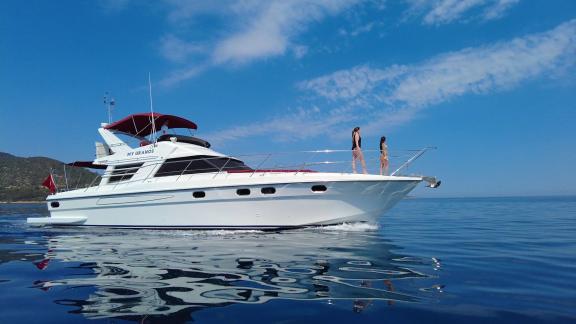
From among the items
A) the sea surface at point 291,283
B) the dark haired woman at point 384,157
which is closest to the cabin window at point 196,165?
the sea surface at point 291,283

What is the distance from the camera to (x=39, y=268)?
5574 millimetres

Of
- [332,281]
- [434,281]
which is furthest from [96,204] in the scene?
[434,281]

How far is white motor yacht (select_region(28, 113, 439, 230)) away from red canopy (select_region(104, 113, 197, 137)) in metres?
0.04

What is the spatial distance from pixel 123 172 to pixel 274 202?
20.7 ft

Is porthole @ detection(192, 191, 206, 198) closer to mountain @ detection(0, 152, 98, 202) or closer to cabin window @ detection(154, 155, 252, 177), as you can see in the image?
cabin window @ detection(154, 155, 252, 177)

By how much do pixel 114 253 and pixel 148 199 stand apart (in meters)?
4.46

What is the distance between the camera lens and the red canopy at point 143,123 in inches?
520

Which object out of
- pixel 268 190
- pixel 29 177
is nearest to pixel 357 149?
pixel 268 190

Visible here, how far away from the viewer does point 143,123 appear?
1360 centimetres

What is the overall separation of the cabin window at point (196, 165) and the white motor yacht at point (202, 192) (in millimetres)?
33

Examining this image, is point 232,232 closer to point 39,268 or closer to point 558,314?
point 39,268

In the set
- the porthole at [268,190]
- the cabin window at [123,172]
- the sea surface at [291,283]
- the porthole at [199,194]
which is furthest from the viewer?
the cabin window at [123,172]

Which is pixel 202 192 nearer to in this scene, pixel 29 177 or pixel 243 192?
pixel 243 192

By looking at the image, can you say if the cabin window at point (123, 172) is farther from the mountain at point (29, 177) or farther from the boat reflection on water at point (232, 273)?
the mountain at point (29, 177)
